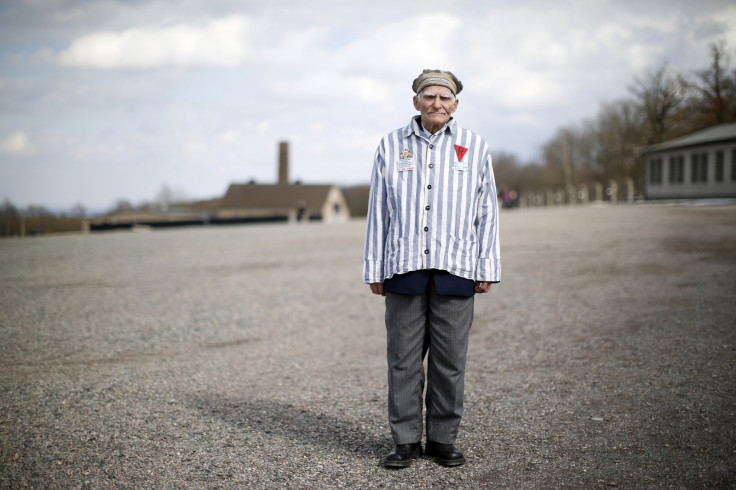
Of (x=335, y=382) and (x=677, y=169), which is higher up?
(x=677, y=169)

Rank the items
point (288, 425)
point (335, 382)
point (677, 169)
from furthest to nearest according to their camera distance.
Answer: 1. point (677, 169)
2. point (335, 382)
3. point (288, 425)

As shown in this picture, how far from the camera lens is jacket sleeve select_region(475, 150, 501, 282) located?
3.27 meters

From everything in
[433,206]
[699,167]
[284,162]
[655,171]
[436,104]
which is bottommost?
[433,206]

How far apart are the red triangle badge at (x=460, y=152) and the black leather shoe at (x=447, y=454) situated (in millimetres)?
1610

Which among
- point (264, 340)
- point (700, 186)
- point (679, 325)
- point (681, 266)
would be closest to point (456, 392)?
point (264, 340)

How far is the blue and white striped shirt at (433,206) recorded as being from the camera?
322 cm

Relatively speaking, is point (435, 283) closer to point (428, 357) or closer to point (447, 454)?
point (428, 357)

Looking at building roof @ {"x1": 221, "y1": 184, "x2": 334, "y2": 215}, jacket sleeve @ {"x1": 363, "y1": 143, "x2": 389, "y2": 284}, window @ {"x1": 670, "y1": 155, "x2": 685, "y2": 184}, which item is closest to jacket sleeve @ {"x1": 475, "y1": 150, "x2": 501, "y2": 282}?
jacket sleeve @ {"x1": 363, "y1": 143, "x2": 389, "y2": 284}

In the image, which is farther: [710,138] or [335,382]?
[710,138]

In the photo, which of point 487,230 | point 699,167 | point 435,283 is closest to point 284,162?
point 699,167

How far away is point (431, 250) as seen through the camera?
3195mm

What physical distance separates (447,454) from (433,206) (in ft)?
4.57

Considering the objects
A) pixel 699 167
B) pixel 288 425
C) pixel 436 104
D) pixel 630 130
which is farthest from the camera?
pixel 630 130

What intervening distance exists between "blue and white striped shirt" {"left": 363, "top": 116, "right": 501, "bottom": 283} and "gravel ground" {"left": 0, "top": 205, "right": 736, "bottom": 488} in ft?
3.77
